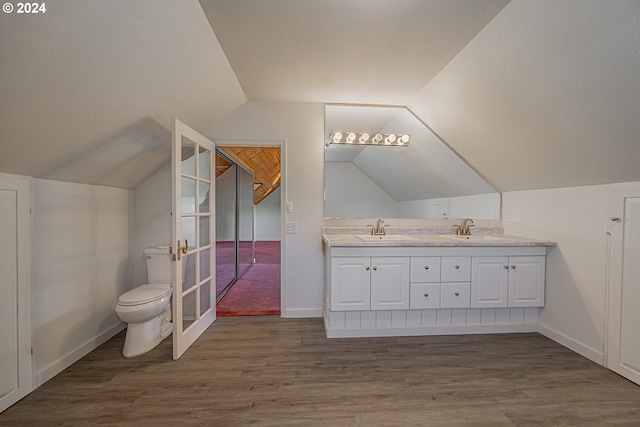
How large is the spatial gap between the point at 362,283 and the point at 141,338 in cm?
182

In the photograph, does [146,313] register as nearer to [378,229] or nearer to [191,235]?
[191,235]

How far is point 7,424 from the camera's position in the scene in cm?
134

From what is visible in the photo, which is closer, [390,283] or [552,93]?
[552,93]

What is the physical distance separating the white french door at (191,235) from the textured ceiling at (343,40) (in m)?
0.75

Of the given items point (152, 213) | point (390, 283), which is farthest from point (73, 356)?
point (390, 283)

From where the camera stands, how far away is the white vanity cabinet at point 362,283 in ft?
7.24

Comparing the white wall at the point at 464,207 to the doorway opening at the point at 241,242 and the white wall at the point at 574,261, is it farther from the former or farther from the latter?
the doorway opening at the point at 241,242

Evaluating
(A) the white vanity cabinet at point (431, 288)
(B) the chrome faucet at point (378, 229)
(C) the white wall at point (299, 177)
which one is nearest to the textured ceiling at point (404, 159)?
(C) the white wall at point (299, 177)

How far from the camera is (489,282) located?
90.2 inches

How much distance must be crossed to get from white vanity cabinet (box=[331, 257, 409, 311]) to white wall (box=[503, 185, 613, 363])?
4.60 feet

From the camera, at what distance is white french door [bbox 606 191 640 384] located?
5.59 feet

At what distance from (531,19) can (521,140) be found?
36.7 inches

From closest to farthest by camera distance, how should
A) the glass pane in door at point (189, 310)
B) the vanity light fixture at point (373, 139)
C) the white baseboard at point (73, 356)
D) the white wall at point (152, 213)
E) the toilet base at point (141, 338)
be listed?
the white baseboard at point (73, 356)
the toilet base at point (141, 338)
the glass pane in door at point (189, 310)
the white wall at point (152, 213)
the vanity light fixture at point (373, 139)

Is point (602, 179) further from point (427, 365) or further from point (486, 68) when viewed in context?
point (427, 365)
